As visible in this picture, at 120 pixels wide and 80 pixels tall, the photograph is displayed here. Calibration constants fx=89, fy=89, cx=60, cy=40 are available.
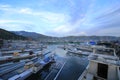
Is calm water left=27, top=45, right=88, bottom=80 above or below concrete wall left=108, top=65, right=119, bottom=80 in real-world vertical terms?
below

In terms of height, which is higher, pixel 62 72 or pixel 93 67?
pixel 93 67

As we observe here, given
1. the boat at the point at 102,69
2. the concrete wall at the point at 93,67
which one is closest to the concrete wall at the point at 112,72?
the boat at the point at 102,69

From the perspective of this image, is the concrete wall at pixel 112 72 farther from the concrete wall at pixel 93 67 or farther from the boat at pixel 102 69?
the concrete wall at pixel 93 67

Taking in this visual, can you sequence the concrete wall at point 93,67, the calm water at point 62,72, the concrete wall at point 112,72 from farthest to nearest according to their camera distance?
the calm water at point 62,72
the concrete wall at point 93,67
the concrete wall at point 112,72

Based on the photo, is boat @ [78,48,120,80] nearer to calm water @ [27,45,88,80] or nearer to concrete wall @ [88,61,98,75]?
concrete wall @ [88,61,98,75]

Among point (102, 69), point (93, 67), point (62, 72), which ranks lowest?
point (62, 72)

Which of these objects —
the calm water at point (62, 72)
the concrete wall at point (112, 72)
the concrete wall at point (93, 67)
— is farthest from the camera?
the calm water at point (62, 72)

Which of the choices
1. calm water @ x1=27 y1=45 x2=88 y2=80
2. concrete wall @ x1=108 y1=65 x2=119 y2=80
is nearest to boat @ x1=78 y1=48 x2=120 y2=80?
concrete wall @ x1=108 y1=65 x2=119 y2=80

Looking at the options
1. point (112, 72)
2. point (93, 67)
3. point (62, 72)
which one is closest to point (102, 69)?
Answer: point (93, 67)

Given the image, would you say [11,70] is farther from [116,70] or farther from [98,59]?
[116,70]

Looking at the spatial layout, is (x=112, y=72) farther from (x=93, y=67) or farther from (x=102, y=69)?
(x=93, y=67)

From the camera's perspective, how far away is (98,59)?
1052 cm

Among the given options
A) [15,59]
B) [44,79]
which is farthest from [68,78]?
[15,59]

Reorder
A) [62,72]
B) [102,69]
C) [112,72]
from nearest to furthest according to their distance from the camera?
[112,72], [102,69], [62,72]
